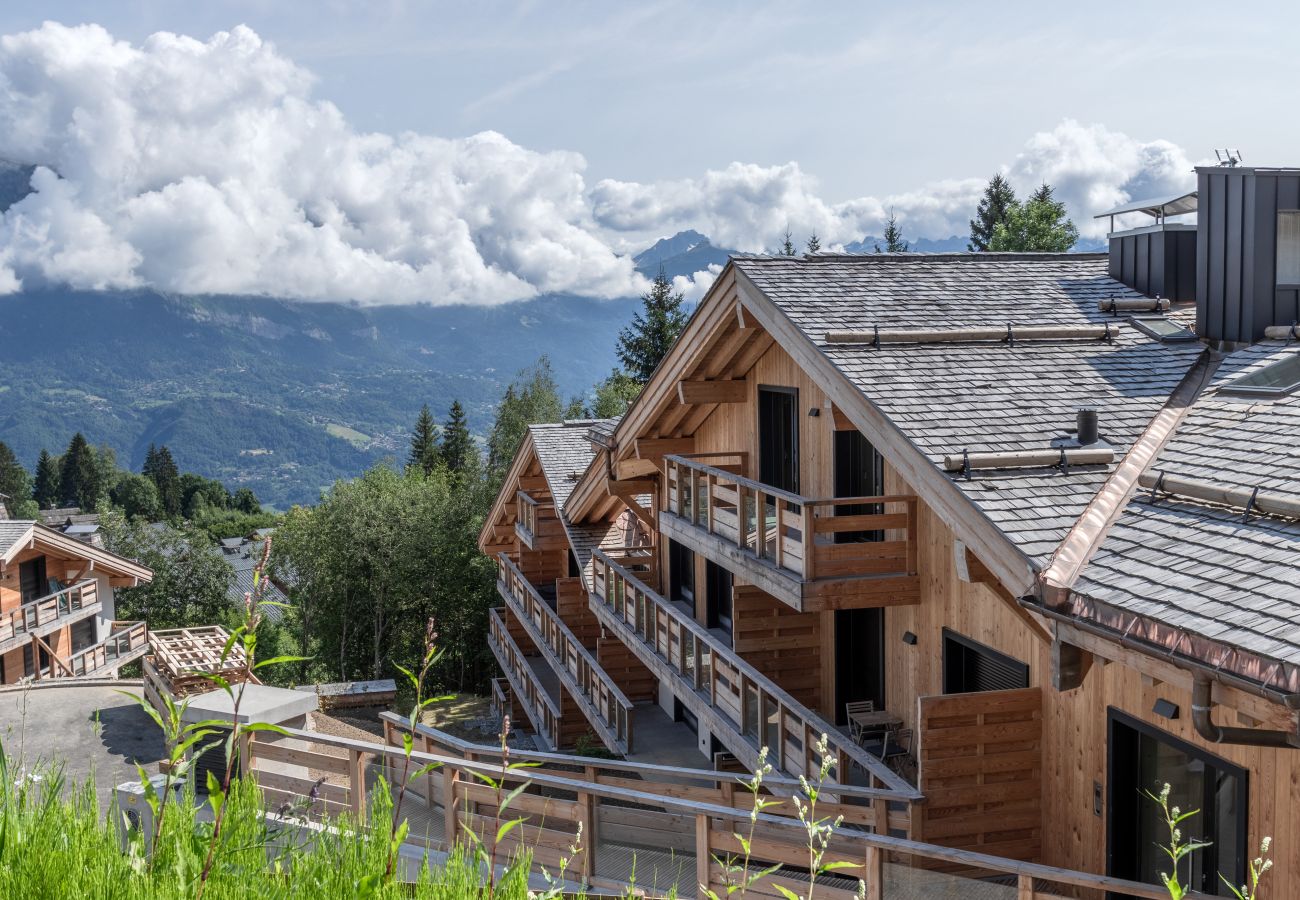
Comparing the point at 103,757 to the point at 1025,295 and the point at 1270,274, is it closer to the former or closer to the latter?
the point at 1025,295

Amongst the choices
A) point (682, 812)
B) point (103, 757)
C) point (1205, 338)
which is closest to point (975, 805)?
point (682, 812)

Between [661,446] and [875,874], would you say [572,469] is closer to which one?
[661,446]

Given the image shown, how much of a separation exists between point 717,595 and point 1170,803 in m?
10.6

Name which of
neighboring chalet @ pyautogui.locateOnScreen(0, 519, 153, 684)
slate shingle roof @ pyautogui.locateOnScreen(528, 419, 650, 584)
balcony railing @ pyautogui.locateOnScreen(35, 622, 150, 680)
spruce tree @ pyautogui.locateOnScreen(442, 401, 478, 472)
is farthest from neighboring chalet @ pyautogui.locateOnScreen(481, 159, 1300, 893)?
spruce tree @ pyautogui.locateOnScreen(442, 401, 478, 472)

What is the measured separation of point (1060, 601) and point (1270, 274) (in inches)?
255

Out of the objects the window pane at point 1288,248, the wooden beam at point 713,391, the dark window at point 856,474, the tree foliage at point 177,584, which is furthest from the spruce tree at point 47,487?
the window pane at point 1288,248

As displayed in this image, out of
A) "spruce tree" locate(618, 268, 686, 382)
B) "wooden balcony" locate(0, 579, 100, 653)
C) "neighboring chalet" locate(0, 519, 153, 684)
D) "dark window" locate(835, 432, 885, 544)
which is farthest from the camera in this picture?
"spruce tree" locate(618, 268, 686, 382)

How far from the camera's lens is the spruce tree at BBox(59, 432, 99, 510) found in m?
112

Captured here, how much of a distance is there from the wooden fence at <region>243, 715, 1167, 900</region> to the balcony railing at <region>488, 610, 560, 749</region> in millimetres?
13476

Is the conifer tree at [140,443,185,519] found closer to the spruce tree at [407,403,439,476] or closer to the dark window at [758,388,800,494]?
the spruce tree at [407,403,439,476]

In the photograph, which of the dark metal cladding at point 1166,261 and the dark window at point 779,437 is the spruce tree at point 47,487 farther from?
the dark metal cladding at point 1166,261

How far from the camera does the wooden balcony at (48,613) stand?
33.9 metres

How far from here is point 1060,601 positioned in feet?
24.1

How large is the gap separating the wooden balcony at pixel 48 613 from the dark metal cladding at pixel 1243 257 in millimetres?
31882
